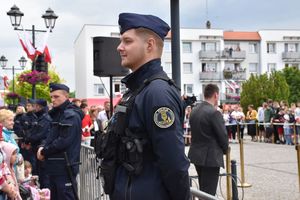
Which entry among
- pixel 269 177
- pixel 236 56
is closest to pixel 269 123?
pixel 269 177

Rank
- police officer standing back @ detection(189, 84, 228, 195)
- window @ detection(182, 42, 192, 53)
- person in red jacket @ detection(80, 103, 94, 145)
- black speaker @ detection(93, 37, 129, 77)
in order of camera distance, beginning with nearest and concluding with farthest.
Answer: police officer standing back @ detection(189, 84, 228, 195)
black speaker @ detection(93, 37, 129, 77)
person in red jacket @ detection(80, 103, 94, 145)
window @ detection(182, 42, 192, 53)

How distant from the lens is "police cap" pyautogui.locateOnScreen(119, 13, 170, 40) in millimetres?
2623

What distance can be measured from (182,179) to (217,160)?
3.73 metres

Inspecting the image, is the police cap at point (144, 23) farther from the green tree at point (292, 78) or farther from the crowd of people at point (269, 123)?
the green tree at point (292, 78)

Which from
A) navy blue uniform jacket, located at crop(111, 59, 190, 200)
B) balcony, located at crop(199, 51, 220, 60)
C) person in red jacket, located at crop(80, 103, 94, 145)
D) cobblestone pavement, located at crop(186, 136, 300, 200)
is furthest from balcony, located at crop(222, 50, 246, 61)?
navy blue uniform jacket, located at crop(111, 59, 190, 200)

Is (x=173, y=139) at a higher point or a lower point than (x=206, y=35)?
lower

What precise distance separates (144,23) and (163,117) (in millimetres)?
632

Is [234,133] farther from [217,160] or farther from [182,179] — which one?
[182,179]

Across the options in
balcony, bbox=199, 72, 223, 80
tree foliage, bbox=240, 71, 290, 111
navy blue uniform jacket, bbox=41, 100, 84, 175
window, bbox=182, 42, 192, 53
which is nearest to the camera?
navy blue uniform jacket, bbox=41, 100, 84, 175

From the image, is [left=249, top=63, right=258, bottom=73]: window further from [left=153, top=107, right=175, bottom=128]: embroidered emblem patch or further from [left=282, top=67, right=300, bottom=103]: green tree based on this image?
[left=153, top=107, right=175, bottom=128]: embroidered emblem patch

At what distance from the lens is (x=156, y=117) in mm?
2402

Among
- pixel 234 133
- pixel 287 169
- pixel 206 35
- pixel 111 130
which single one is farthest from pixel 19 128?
pixel 206 35

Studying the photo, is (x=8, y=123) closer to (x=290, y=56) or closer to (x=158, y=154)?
(x=158, y=154)

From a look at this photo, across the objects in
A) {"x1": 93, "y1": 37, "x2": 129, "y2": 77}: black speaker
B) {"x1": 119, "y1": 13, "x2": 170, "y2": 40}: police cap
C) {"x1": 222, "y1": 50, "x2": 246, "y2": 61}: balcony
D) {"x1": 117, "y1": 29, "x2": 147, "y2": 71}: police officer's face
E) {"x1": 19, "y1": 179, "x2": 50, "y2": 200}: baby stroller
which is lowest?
{"x1": 19, "y1": 179, "x2": 50, "y2": 200}: baby stroller
